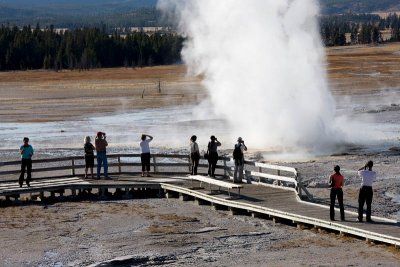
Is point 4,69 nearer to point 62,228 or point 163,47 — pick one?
point 163,47

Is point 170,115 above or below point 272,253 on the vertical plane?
above

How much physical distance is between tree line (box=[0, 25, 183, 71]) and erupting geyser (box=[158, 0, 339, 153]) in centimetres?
8074

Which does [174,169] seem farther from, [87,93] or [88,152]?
[87,93]

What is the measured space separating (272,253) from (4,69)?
356 ft

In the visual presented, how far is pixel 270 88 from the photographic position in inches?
1576

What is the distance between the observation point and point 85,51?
12269cm

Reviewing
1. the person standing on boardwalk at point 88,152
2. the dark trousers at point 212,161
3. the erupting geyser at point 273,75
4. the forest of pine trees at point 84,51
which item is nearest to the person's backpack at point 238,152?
the dark trousers at point 212,161

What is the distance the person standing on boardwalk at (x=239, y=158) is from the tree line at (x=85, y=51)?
96.1 metres

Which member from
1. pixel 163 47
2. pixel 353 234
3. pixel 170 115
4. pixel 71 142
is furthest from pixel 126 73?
pixel 353 234

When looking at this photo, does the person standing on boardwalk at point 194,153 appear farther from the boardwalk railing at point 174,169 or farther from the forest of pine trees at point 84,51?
the forest of pine trees at point 84,51

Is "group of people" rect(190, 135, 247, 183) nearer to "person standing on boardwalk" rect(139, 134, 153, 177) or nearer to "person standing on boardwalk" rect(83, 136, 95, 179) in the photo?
"person standing on boardwalk" rect(139, 134, 153, 177)

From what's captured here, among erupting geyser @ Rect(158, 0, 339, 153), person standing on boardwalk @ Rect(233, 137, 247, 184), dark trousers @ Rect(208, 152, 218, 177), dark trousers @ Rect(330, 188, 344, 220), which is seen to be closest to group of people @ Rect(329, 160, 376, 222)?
dark trousers @ Rect(330, 188, 344, 220)

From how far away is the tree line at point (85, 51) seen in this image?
123875 millimetres

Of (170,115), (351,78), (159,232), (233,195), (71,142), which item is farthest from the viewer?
(351,78)
